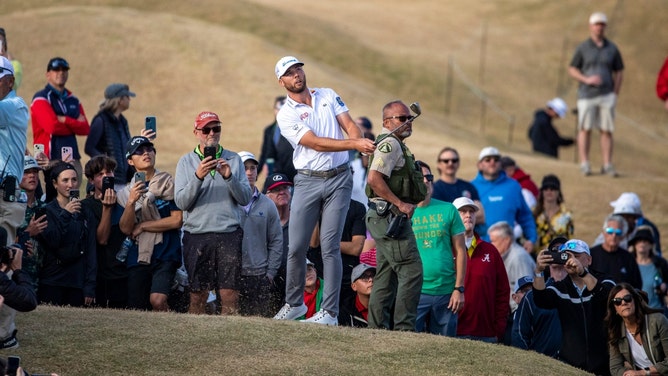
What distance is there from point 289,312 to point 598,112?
12.9 m

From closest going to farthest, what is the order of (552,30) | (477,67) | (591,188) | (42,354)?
(42,354)
(591,188)
(477,67)
(552,30)

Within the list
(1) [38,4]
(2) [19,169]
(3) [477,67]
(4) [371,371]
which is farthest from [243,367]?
(3) [477,67]

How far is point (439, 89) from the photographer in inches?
1614

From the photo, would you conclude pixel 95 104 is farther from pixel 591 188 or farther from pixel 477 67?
pixel 477 67

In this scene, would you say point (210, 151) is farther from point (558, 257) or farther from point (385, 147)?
point (558, 257)

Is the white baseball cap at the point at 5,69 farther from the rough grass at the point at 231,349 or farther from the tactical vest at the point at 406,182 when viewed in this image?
the tactical vest at the point at 406,182

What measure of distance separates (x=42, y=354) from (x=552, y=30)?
44981 mm

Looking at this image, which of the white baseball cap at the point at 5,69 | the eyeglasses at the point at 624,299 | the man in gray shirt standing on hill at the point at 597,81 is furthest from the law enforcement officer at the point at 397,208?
the man in gray shirt standing on hill at the point at 597,81

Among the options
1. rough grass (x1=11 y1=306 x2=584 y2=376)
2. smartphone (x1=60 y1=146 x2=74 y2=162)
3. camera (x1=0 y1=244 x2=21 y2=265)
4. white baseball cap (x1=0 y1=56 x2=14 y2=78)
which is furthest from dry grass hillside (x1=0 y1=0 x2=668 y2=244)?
camera (x1=0 y1=244 x2=21 y2=265)

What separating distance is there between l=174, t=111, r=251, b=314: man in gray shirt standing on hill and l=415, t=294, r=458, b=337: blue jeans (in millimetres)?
2033

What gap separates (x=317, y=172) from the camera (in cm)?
1173

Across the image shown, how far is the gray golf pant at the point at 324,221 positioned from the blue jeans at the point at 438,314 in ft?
3.93

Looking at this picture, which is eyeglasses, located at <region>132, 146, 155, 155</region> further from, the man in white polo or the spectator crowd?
the man in white polo

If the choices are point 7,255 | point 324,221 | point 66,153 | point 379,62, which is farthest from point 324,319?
point 379,62
